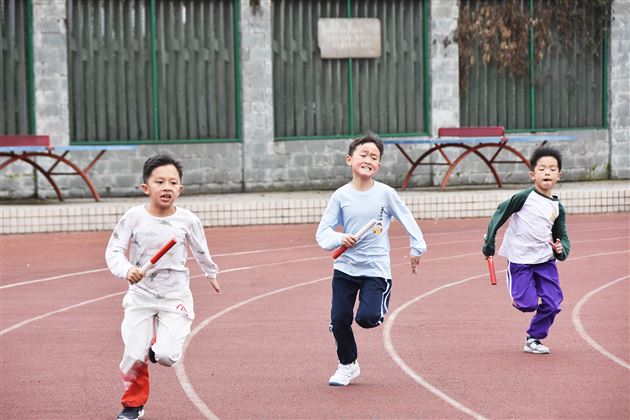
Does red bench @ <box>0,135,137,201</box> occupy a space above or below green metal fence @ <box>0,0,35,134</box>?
below

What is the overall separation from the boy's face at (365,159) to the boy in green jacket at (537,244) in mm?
1284

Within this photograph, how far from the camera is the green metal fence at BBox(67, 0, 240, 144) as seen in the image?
19922mm

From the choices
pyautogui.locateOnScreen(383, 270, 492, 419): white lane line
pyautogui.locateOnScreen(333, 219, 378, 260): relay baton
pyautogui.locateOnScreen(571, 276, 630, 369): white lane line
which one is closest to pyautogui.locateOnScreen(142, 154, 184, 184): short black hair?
pyautogui.locateOnScreen(333, 219, 378, 260): relay baton

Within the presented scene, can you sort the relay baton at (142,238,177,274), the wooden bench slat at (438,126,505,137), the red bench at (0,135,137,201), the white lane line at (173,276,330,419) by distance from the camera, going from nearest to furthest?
the relay baton at (142,238,177,274) → the white lane line at (173,276,330,419) → the red bench at (0,135,137,201) → the wooden bench slat at (438,126,505,137)

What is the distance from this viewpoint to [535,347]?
822 centimetres

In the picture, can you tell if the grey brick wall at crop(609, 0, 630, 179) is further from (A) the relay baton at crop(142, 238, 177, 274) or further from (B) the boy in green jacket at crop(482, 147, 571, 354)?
(A) the relay baton at crop(142, 238, 177, 274)

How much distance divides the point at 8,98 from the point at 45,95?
553 millimetres

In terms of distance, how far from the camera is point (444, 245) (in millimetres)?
14773

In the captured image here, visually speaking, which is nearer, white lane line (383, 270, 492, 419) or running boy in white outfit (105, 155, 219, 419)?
running boy in white outfit (105, 155, 219, 419)

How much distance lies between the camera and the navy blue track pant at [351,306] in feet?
23.9

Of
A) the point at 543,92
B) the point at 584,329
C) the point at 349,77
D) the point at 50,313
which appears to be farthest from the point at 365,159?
the point at 543,92

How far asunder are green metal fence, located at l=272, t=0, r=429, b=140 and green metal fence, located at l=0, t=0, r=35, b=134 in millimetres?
3915

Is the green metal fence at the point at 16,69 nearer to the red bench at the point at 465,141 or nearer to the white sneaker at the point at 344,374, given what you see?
the red bench at the point at 465,141

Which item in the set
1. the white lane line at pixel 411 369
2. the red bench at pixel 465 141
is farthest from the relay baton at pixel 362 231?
the red bench at pixel 465 141
